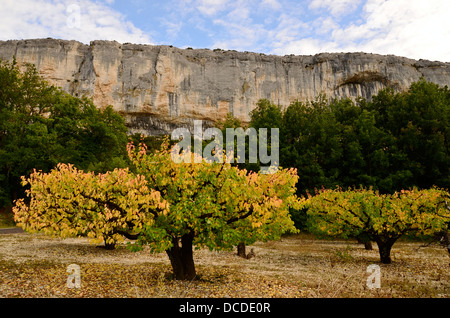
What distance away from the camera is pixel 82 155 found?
116 feet

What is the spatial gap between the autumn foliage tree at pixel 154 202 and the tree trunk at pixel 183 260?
122 cm

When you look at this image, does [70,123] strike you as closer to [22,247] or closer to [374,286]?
[22,247]

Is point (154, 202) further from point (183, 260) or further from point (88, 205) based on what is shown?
point (183, 260)

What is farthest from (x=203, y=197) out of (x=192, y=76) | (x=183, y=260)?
(x=192, y=76)

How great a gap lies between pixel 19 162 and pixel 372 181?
1696 inches

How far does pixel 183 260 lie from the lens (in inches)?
430

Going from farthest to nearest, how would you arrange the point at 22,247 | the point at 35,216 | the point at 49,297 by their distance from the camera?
the point at 22,247 → the point at 35,216 → the point at 49,297

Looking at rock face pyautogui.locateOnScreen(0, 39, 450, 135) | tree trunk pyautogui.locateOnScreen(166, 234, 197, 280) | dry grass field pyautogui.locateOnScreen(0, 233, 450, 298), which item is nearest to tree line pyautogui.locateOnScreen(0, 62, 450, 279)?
tree trunk pyautogui.locateOnScreen(166, 234, 197, 280)

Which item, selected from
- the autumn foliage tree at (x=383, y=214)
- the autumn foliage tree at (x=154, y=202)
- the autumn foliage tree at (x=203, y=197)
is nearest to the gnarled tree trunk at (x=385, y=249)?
the autumn foliage tree at (x=383, y=214)

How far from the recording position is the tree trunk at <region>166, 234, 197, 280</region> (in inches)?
418

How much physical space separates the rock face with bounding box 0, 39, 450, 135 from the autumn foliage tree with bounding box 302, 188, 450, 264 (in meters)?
66.3

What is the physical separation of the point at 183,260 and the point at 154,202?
3.31m

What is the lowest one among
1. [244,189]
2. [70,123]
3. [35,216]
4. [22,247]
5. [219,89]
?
[22,247]
